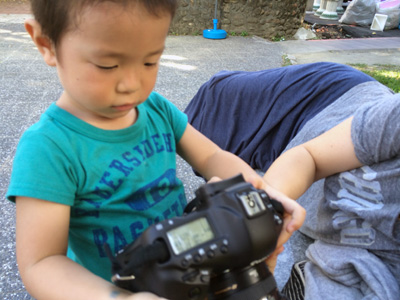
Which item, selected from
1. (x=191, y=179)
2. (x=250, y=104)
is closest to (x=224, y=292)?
(x=250, y=104)

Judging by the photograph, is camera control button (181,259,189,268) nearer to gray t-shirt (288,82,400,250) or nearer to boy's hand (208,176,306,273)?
boy's hand (208,176,306,273)

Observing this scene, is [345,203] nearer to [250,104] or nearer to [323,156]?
[323,156]

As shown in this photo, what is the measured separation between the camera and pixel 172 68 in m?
4.46

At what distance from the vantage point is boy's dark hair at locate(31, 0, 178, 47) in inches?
29.3

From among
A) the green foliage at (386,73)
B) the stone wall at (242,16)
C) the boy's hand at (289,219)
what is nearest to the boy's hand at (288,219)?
the boy's hand at (289,219)

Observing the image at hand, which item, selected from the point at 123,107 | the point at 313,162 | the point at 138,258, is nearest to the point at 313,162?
the point at 313,162

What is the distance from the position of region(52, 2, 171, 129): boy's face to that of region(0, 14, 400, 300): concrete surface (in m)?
1.09

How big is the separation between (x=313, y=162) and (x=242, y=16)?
18.1 feet

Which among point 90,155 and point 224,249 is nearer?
point 224,249

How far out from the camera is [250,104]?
195 centimetres

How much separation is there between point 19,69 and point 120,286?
3896 mm

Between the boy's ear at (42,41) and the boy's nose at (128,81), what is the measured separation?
0.17m

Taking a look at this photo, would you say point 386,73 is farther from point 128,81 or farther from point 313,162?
point 128,81

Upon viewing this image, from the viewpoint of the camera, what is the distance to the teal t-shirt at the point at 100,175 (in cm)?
80
